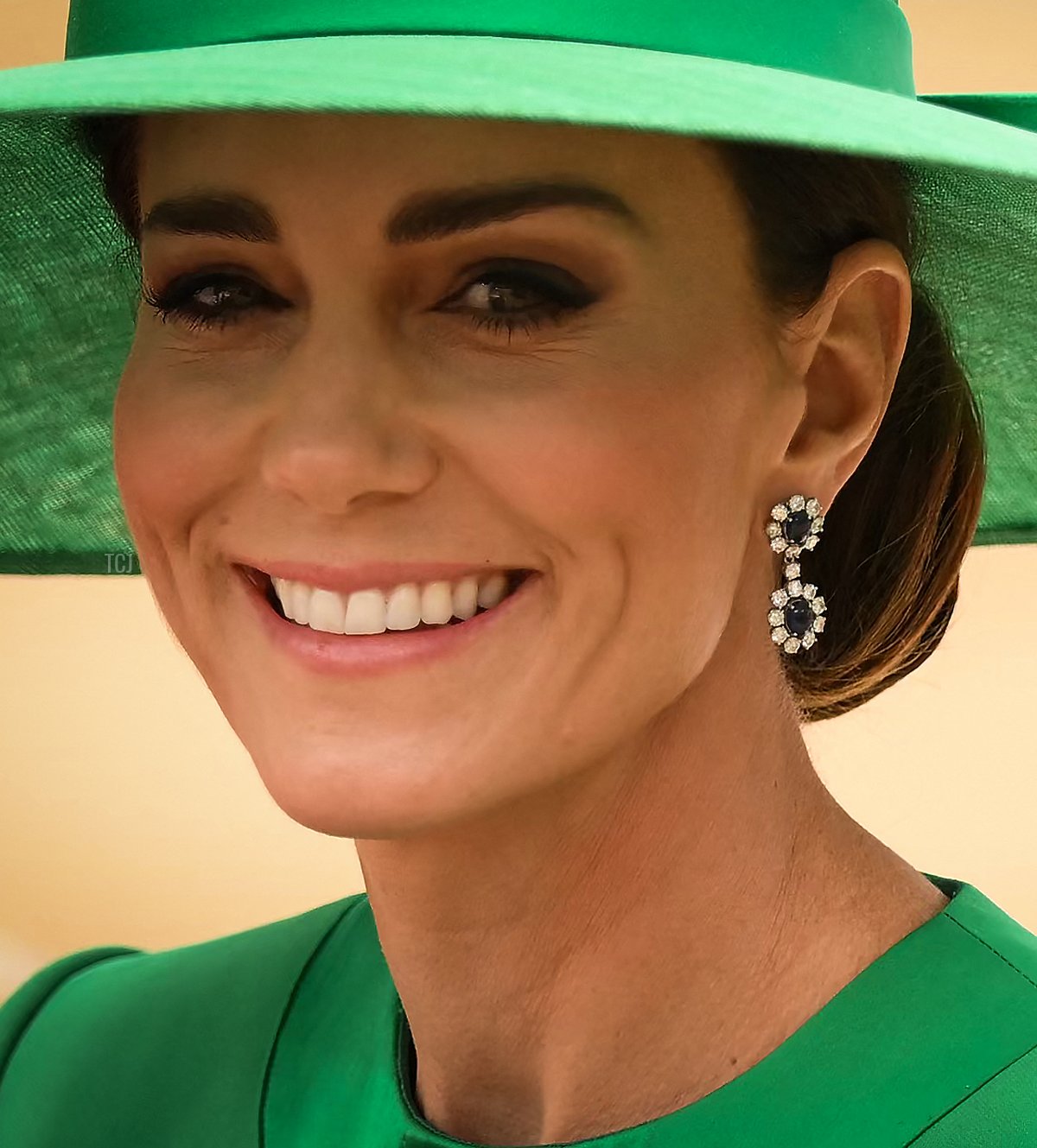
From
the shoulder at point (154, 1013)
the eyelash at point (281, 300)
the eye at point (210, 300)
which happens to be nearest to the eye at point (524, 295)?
the eyelash at point (281, 300)

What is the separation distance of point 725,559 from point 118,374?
679 millimetres

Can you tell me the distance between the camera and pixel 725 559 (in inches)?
38.4

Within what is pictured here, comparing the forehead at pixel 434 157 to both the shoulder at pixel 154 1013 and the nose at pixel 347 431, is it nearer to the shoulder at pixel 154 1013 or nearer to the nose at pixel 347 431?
the nose at pixel 347 431

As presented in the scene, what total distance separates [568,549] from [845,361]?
0.82 ft

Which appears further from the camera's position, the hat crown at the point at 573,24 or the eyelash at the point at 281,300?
the eyelash at the point at 281,300

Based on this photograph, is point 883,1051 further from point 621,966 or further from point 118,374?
point 118,374


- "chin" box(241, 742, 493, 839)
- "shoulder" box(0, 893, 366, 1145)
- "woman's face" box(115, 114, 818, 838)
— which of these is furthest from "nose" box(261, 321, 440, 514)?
"shoulder" box(0, 893, 366, 1145)

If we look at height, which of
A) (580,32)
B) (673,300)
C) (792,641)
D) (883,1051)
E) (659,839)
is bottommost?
(883,1051)

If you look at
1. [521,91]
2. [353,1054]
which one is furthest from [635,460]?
[353,1054]

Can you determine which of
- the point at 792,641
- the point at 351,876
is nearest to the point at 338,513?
the point at 792,641

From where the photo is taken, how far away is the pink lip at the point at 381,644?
93cm

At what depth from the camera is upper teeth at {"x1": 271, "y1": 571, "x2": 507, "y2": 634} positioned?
93cm

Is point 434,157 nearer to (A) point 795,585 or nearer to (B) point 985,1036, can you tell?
(A) point 795,585

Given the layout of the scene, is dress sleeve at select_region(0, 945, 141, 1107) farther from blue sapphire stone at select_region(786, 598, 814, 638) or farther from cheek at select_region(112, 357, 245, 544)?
blue sapphire stone at select_region(786, 598, 814, 638)
